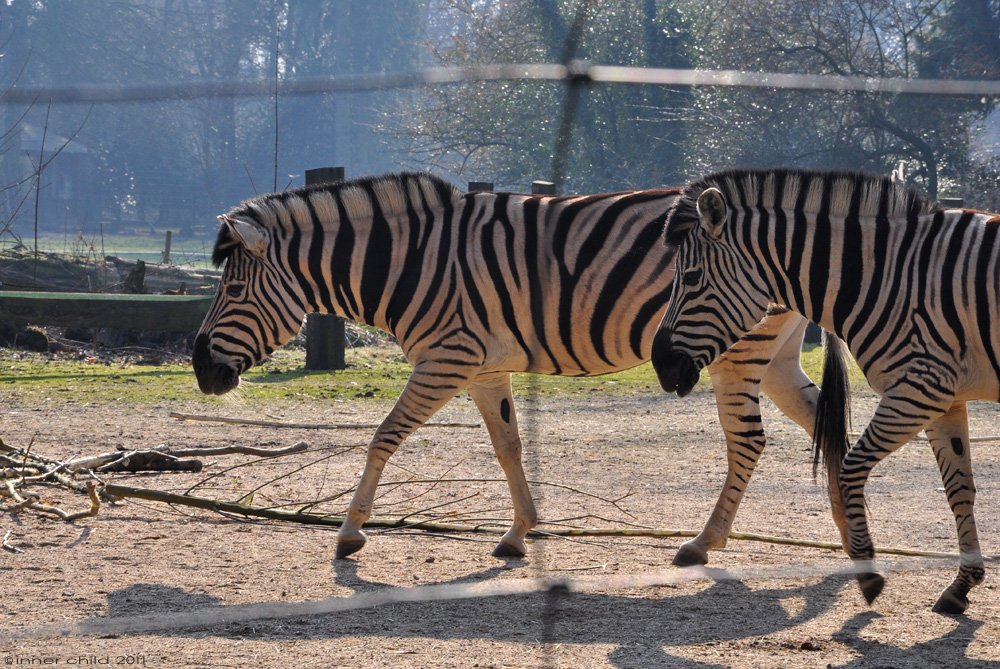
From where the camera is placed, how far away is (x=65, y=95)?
5.07m

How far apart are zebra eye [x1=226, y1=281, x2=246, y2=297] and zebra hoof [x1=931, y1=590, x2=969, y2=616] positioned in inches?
123

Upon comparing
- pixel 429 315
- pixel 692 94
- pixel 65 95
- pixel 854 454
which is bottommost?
pixel 854 454

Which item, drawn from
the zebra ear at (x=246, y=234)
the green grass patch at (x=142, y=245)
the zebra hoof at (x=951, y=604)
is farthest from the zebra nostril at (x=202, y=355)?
the green grass patch at (x=142, y=245)

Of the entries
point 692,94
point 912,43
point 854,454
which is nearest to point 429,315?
point 854,454

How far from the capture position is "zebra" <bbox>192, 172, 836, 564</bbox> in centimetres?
425

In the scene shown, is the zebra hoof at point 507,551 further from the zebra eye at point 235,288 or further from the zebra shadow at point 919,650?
the zebra eye at point 235,288

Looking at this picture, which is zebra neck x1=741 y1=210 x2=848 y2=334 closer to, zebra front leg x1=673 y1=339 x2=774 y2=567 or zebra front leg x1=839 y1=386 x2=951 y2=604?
zebra front leg x1=839 y1=386 x2=951 y2=604

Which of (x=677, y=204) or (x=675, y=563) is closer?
(x=677, y=204)

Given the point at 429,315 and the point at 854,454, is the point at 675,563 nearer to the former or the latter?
the point at 854,454

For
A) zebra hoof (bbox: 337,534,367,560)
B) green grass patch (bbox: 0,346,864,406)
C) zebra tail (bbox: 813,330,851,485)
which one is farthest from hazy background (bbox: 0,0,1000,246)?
zebra tail (bbox: 813,330,851,485)

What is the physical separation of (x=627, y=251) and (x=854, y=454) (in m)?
1.37

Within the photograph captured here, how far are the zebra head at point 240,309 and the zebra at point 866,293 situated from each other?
187 centimetres

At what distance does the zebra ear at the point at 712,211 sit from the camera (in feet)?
11.5

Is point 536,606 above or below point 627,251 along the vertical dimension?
below
